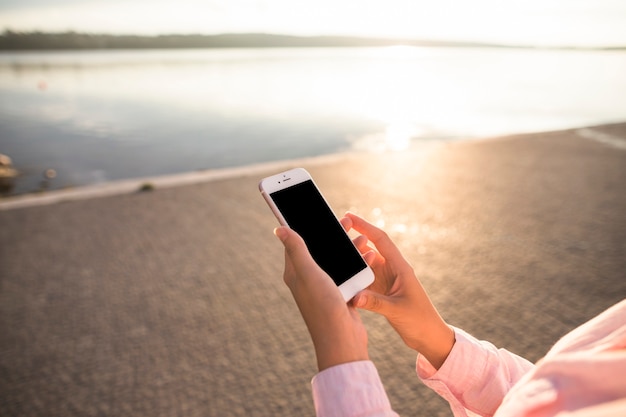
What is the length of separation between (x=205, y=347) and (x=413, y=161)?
18.4ft

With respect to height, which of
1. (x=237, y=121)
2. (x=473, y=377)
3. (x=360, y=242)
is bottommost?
(x=237, y=121)

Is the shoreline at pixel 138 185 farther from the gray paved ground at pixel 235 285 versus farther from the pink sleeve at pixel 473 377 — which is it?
the pink sleeve at pixel 473 377

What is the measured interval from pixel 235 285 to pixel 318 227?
2258mm

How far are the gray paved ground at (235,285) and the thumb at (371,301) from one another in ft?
4.62

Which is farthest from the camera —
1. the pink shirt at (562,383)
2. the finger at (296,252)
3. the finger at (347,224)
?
the finger at (347,224)

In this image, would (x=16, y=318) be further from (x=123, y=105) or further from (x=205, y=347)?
(x=123, y=105)

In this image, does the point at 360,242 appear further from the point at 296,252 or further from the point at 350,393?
the point at 350,393

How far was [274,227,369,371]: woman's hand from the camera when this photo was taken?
0.88 meters

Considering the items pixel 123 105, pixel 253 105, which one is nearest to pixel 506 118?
pixel 253 105

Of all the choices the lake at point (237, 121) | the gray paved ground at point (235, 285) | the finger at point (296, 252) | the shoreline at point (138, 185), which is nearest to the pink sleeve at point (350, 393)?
the finger at point (296, 252)

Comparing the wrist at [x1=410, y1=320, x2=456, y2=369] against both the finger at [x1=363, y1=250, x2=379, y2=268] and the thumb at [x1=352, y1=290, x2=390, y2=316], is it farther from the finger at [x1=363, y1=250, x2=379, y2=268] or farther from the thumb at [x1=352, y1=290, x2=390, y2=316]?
the finger at [x1=363, y1=250, x2=379, y2=268]

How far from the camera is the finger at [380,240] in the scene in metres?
1.27

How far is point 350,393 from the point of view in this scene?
0.80 meters

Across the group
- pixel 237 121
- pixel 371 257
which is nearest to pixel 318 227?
pixel 371 257
